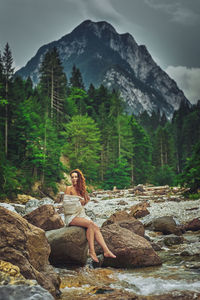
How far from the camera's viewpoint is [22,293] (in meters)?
2.82

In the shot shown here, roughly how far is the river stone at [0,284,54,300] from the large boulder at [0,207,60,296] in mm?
1074

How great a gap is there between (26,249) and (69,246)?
1496 millimetres

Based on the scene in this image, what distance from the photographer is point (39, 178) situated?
94.7ft

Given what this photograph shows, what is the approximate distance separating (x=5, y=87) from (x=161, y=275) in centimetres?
2495

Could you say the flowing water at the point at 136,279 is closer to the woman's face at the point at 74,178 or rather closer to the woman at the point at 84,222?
the woman at the point at 84,222

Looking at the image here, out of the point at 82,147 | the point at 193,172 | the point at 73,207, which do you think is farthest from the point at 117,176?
the point at 73,207

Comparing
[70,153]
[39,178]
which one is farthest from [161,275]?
[70,153]

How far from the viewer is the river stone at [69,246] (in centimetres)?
580

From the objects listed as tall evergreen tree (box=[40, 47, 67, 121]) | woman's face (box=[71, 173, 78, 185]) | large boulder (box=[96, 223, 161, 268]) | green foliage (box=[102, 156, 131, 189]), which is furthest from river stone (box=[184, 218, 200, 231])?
tall evergreen tree (box=[40, 47, 67, 121])

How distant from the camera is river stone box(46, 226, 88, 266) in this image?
5.80 m

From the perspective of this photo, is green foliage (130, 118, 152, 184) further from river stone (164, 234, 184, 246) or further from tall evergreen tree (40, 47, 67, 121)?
river stone (164, 234, 184, 246)

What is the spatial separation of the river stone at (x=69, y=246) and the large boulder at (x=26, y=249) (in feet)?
2.80

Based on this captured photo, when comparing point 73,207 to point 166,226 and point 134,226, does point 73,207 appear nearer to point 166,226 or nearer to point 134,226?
point 134,226

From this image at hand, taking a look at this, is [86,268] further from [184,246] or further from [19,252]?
[184,246]
